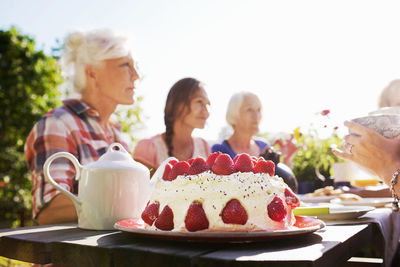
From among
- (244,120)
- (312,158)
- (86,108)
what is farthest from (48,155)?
(312,158)

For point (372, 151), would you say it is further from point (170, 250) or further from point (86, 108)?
point (86, 108)

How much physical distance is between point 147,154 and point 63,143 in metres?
1.16

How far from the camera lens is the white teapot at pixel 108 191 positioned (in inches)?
42.1

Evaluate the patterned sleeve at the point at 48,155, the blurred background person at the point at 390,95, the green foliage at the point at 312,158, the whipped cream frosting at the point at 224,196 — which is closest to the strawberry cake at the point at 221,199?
the whipped cream frosting at the point at 224,196

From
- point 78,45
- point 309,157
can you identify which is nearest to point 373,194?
point 309,157

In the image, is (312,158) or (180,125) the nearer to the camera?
(180,125)

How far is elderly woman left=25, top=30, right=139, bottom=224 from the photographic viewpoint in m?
1.74

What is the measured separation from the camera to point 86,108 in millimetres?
2068

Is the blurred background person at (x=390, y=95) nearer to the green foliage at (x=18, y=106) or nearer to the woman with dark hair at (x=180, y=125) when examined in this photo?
the woman with dark hair at (x=180, y=125)

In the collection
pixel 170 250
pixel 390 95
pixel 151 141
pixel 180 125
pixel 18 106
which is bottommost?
pixel 170 250

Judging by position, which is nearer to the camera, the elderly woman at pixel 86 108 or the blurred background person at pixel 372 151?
the blurred background person at pixel 372 151

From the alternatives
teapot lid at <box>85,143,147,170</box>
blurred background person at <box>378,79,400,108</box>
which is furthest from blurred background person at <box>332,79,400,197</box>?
blurred background person at <box>378,79,400,108</box>

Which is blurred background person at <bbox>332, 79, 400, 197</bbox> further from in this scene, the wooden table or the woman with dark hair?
the woman with dark hair

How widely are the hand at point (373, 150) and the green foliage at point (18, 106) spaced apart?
6182 millimetres
